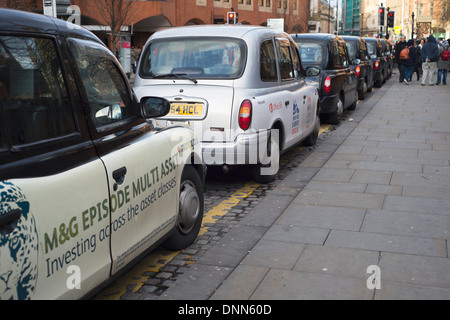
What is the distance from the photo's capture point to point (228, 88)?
673 centimetres

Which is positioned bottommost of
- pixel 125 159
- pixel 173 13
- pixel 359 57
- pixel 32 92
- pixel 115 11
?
pixel 125 159

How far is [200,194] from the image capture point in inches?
200

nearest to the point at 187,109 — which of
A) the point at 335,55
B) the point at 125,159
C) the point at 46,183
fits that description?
the point at 125,159

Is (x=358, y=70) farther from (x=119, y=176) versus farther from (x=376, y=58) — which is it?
(x=119, y=176)

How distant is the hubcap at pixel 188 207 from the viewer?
4.71 metres

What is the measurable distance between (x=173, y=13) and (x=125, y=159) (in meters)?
43.1

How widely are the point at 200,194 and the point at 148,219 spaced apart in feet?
3.86

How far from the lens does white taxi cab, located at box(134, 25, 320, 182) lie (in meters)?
6.61

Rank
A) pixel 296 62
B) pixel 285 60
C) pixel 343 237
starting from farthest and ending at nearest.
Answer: pixel 296 62
pixel 285 60
pixel 343 237

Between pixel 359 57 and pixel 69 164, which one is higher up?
pixel 359 57

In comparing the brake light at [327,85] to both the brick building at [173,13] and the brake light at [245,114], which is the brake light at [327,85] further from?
the brick building at [173,13]

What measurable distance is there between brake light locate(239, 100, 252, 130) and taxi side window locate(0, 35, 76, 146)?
11.6 ft

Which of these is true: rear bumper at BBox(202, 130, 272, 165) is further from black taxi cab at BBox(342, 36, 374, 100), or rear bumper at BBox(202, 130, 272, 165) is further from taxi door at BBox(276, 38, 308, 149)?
black taxi cab at BBox(342, 36, 374, 100)

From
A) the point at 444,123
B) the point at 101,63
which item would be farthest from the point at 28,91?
the point at 444,123
